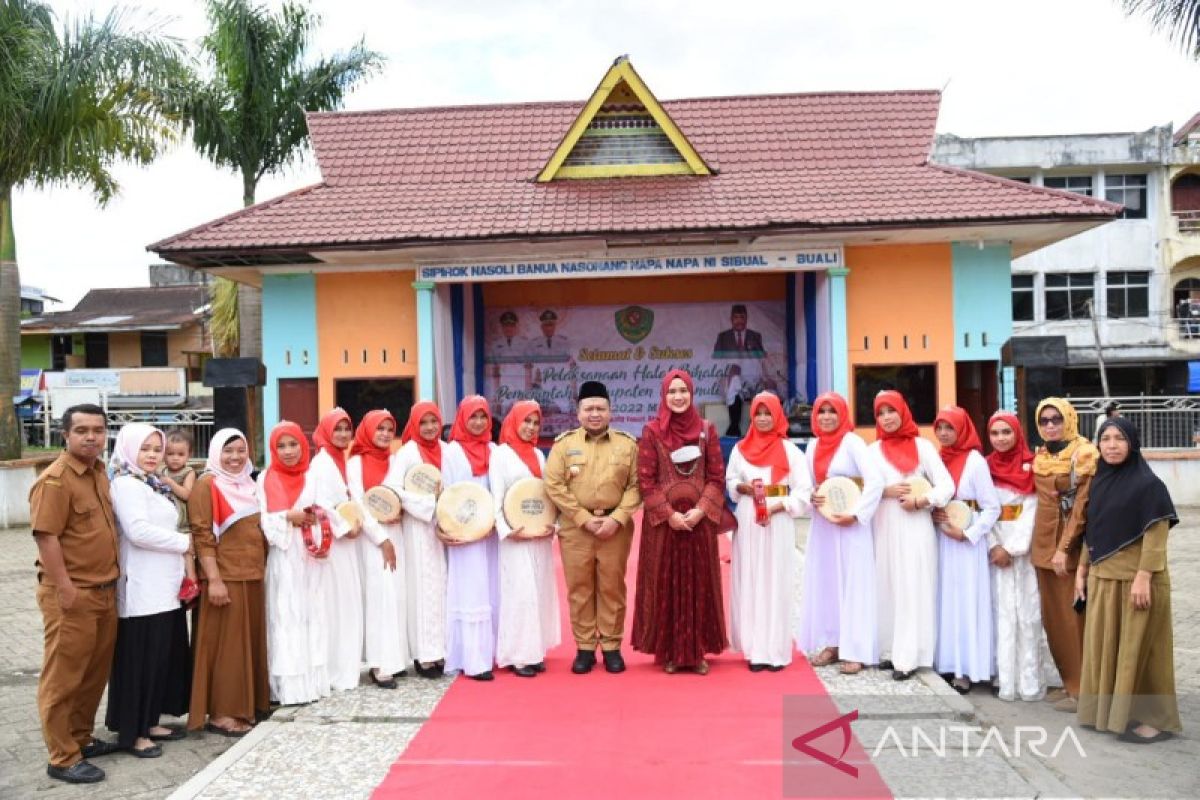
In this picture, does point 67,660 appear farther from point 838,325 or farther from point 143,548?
point 838,325

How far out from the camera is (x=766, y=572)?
20.4ft

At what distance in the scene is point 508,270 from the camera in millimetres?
13234

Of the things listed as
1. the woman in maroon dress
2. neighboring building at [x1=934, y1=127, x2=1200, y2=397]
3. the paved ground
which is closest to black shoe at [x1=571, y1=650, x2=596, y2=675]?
the woman in maroon dress

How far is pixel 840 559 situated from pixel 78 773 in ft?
14.3

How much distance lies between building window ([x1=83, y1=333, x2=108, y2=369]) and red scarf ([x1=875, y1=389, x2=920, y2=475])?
32.7 metres

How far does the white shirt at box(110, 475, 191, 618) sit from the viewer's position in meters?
5.10

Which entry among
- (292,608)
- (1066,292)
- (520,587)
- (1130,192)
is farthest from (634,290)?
(1130,192)

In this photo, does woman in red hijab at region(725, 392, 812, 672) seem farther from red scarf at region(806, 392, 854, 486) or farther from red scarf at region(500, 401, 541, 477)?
red scarf at region(500, 401, 541, 477)

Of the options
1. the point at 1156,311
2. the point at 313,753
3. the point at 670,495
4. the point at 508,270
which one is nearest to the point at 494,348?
the point at 508,270

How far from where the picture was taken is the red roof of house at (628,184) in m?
12.4

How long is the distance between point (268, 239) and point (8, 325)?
5444mm

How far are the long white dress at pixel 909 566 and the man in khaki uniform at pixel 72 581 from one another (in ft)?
14.3

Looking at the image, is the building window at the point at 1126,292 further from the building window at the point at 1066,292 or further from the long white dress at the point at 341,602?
the long white dress at the point at 341,602

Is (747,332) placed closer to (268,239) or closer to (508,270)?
(508,270)
